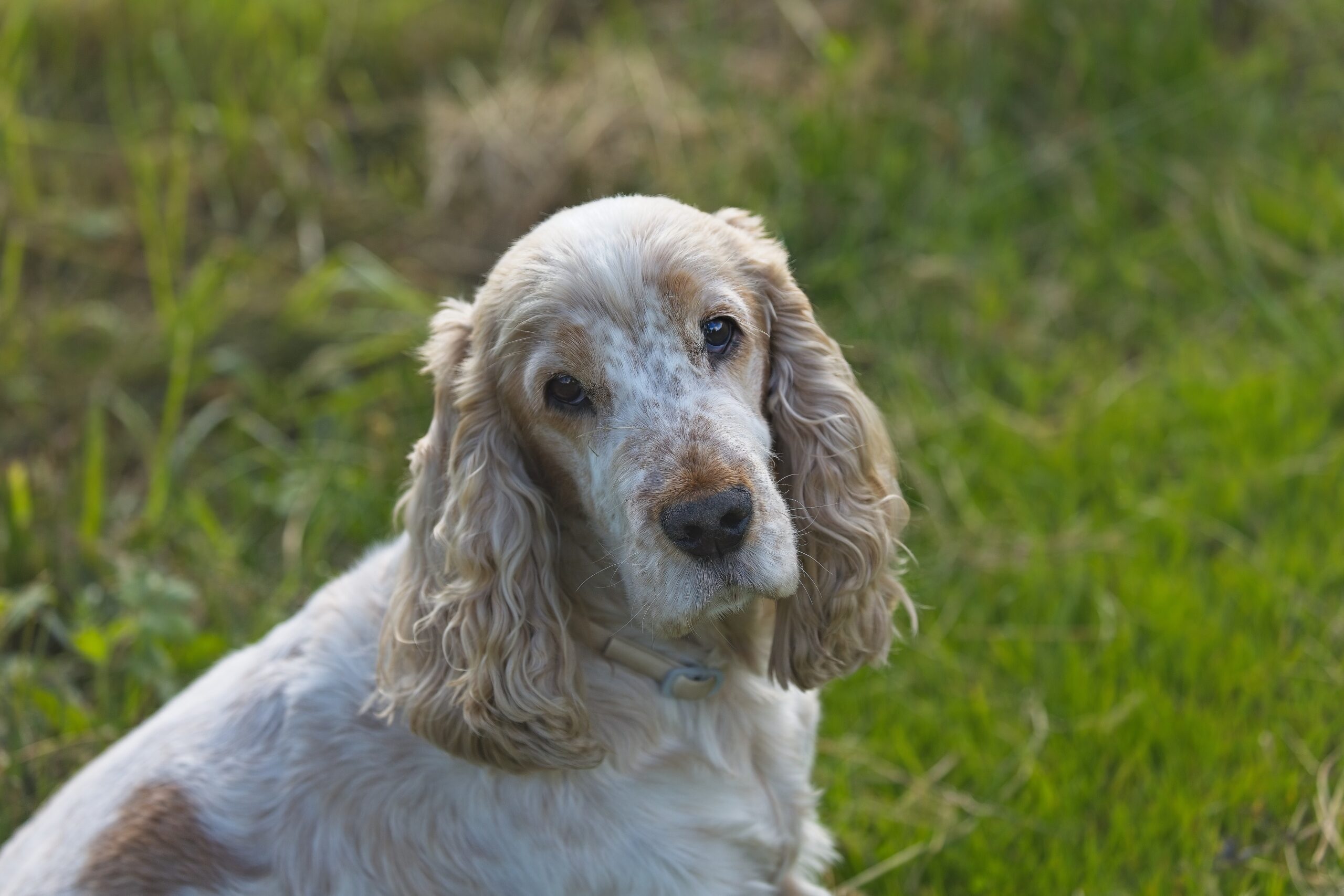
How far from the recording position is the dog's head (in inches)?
110

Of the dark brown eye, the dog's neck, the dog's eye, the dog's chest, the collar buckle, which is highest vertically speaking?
the dog's eye

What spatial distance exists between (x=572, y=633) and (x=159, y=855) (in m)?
1.01

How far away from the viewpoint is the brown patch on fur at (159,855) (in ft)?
9.56

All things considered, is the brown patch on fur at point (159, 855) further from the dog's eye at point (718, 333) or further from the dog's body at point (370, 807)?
the dog's eye at point (718, 333)

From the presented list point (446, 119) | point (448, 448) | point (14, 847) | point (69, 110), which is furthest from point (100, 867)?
point (69, 110)

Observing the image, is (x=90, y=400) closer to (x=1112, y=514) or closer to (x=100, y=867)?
(x=100, y=867)

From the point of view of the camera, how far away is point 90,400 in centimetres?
579

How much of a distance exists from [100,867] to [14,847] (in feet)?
1.81

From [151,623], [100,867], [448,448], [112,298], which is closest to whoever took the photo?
[100,867]

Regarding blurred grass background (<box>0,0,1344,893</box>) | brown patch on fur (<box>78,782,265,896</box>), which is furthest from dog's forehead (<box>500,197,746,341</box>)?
blurred grass background (<box>0,0,1344,893</box>)

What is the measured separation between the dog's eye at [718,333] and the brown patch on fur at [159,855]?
1.50 meters

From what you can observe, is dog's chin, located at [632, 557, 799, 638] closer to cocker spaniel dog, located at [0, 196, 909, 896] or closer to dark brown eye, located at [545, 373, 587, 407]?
cocker spaniel dog, located at [0, 196, 909, 896]

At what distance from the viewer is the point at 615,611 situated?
3.17 meters

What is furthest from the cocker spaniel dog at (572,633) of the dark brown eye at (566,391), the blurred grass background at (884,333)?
the blurred grass background at (884,333)
